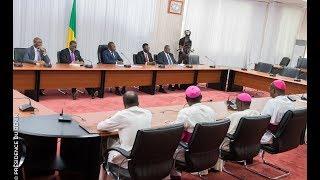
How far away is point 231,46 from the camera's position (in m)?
12.5

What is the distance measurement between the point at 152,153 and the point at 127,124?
0.40 meters

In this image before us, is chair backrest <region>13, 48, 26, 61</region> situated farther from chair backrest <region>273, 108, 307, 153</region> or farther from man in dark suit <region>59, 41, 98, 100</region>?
chair backrest <region>273, 108, 307, 153</region>

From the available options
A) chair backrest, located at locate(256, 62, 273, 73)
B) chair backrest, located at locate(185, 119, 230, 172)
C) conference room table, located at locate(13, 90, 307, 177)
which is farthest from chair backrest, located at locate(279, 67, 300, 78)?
chair backrest, located at locate(185, 119, 230, 172)

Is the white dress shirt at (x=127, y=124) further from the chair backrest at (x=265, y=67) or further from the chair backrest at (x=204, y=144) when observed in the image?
the chair backrest at (x=265, y=67)

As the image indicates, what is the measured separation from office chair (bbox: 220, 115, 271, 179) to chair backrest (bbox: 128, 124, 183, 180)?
0.81 m

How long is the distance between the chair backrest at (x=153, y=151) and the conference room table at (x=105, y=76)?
305 cm

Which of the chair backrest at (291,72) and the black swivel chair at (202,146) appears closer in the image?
the black swivel chair at (202,146)

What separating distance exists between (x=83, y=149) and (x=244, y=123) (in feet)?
4.80

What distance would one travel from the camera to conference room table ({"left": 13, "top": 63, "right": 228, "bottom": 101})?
6168 millimetres

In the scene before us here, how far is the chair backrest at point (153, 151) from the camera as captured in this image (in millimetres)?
2516

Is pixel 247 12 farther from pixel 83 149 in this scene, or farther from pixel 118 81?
pixel 83 149

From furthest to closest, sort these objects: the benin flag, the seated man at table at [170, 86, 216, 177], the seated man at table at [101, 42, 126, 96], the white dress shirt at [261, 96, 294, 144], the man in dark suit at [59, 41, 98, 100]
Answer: the benin flag
the seated man at table at [101, 42, 126, 96]
the man in dark suit at [59, 41, 98, 100]
the white dress shirt at [261, 96, 294, 144]
the seated man at table at [170, 86, 216, 177]

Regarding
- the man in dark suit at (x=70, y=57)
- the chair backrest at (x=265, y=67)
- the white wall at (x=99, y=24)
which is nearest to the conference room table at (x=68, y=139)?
the man in dark suit at (x=70, y=57)

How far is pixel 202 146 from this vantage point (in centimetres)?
299
